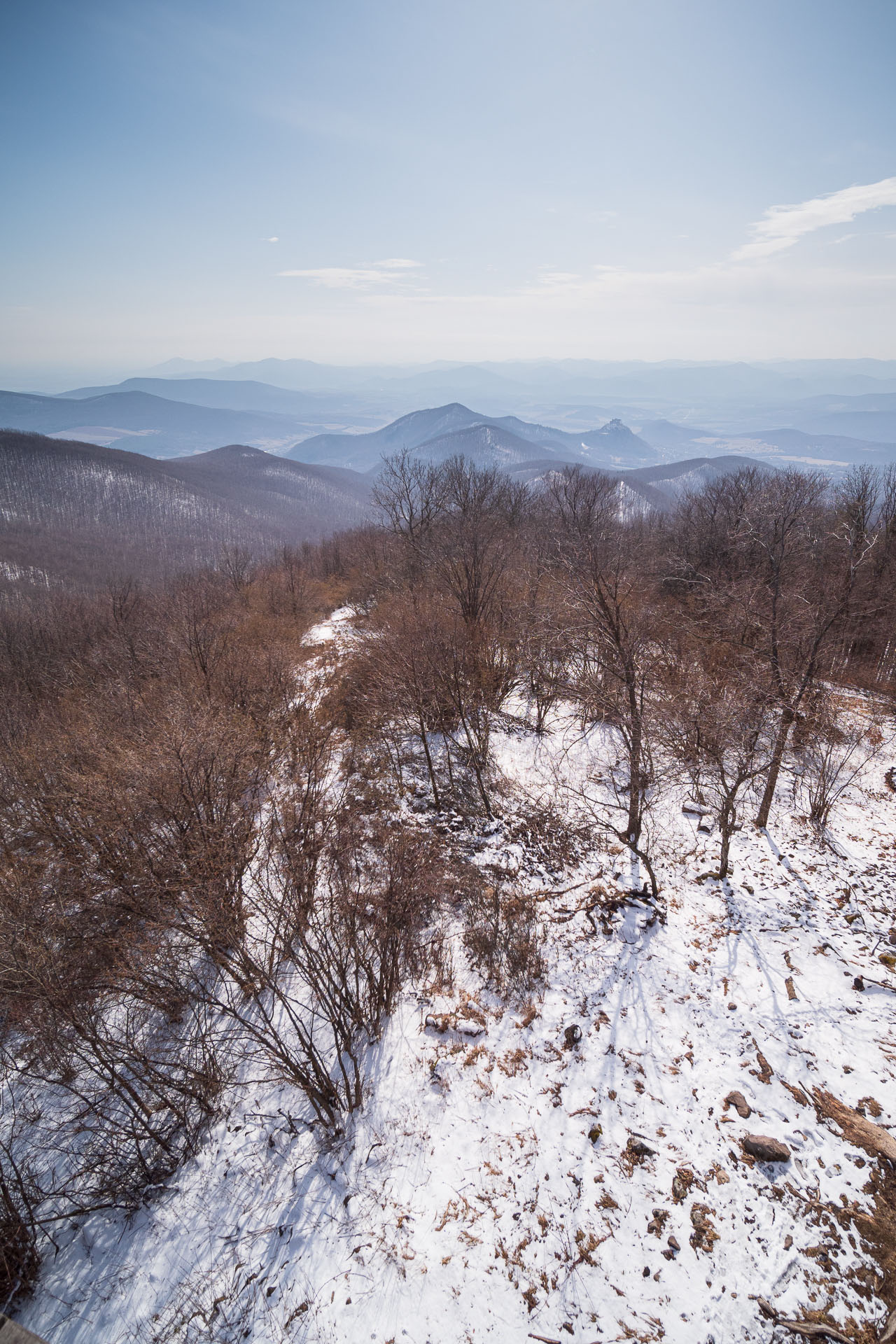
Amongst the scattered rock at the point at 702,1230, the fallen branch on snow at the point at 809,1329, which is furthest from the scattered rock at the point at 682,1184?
the fallen branch on snow at the point at 809,1329

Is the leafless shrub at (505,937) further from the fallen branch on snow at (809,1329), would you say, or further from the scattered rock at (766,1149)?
the fallen branch on snow at (809,1329)

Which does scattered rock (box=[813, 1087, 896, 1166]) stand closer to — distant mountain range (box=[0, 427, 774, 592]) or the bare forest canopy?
the bare forest canopy

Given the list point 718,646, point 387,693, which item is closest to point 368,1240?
point 387,693

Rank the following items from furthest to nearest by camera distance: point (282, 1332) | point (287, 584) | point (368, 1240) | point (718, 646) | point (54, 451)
Answer: 1. point (54, 451)
2. point (287, 584)
3. point (718, 646)
4. point (368, 1240)
5. point (282, 1332)

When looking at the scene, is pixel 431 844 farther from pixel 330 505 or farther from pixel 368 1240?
pixel 330 505

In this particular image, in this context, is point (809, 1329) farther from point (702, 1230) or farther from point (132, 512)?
point (132, 512)

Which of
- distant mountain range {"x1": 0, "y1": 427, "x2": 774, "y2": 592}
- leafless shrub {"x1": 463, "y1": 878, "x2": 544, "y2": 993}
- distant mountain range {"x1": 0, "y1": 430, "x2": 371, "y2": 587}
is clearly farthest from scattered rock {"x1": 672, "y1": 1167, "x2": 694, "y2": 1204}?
distant mountain range {"x1": 0, "y1": 430, "x2": 371, "y2": 587}
